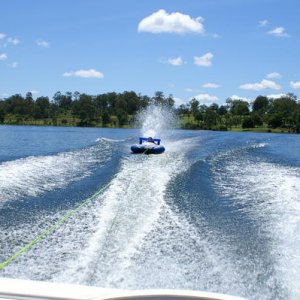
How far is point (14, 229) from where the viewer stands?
8109 millimetres

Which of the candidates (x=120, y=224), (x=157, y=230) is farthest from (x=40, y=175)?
(x=157, y=230)

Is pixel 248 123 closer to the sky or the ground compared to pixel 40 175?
closer to the sky

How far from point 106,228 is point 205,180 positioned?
23.6ft

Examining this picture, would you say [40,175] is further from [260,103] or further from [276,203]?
[260,103]

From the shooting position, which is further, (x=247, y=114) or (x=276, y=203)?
(x=247, y=114)

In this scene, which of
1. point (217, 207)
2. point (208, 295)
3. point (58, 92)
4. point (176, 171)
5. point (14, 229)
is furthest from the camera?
point (58, 92)

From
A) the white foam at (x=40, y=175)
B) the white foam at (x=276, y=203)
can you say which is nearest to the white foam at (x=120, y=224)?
the white foam at (x=40, y=175)

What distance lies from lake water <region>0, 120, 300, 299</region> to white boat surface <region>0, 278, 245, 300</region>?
9.13 ft

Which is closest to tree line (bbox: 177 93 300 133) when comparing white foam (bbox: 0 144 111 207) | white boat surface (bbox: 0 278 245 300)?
white foam (bbox: 0 144 111 207)

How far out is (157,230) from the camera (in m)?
8.27

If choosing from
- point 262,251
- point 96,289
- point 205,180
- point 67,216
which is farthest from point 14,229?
point 205,180

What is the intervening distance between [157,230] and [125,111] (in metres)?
121

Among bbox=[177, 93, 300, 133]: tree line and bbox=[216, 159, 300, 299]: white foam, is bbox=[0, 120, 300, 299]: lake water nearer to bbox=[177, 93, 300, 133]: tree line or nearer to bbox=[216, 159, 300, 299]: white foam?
bbox=[216, 159, 300, 299]: white foam

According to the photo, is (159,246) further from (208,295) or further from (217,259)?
(208,295)
